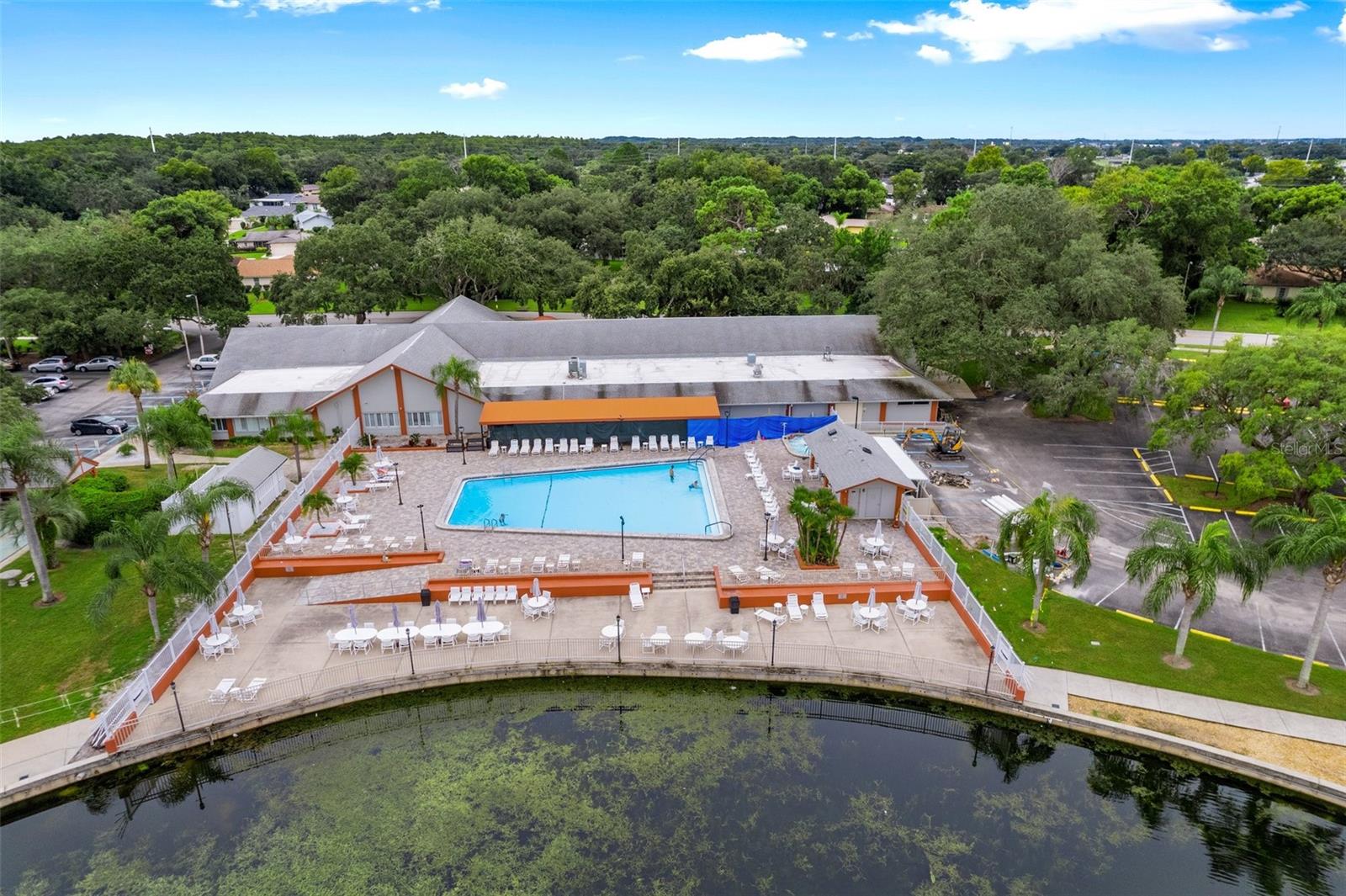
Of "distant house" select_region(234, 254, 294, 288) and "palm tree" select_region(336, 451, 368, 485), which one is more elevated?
"distant house" select_region(234, 254, 294, 288)

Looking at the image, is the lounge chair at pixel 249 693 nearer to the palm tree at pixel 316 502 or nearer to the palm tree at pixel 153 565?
the palm tree at pixel 153 565

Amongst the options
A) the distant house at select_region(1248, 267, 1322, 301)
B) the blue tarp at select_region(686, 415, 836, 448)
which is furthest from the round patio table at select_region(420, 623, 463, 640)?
the distant house at select_region(1248, 267, 1322, 301)

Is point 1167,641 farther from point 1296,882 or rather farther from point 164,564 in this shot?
point 164,564

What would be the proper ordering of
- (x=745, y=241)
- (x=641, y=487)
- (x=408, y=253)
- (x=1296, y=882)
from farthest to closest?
(x=745, y=241) < (x=408, y=253) < (x=641, y=487) < (x=1296, y=882)

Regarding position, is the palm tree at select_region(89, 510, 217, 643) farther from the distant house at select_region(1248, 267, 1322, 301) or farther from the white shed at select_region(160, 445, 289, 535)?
the distant house at select_region(1248, 267, 1322, 301)

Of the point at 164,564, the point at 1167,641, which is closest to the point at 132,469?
the point at 164,564
